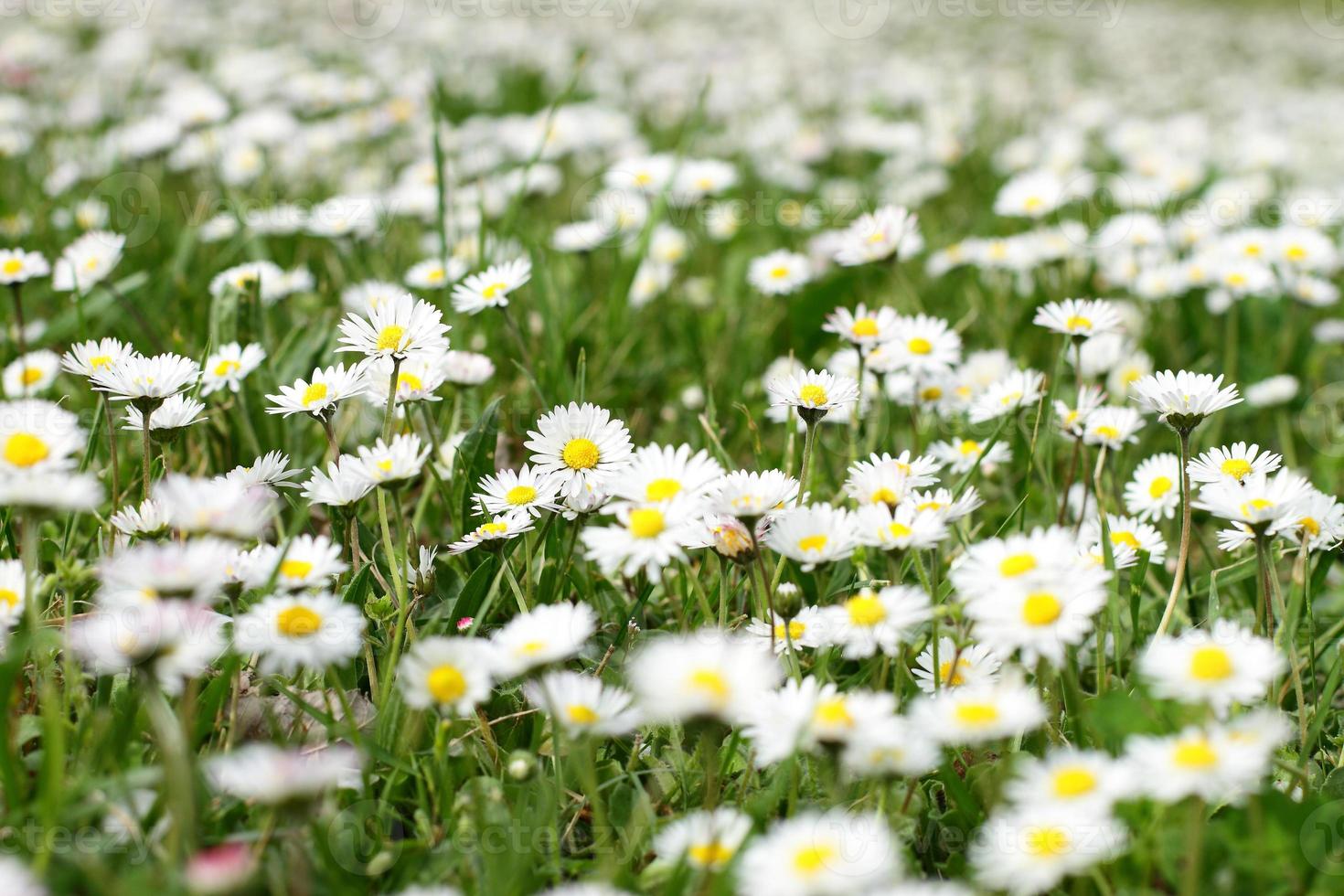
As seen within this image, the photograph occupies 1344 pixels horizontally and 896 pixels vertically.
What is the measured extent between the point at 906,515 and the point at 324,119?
399cm

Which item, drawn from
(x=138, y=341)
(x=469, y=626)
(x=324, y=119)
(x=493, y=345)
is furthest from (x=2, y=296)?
(x=324, y=119)

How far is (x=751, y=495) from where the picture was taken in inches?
53.1

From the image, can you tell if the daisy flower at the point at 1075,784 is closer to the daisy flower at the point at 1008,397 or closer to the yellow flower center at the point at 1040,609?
the yellow flower center at the point at 1040,609

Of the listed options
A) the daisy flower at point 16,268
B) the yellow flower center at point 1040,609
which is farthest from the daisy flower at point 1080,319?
the daisy flower at point 16,268

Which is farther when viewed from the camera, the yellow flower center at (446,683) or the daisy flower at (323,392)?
the daisy flower at (323,392)

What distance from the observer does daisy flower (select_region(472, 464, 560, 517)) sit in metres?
1.54

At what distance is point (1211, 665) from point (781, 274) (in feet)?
5.64

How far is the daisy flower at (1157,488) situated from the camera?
1.76m

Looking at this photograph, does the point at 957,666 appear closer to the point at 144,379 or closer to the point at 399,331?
the point at 399,331

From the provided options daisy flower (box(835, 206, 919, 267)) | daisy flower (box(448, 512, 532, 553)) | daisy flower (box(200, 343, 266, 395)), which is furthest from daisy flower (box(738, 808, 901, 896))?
daisy flower (box(835, 206, 919, 267))

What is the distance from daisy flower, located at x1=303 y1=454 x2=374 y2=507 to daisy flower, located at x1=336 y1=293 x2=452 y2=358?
0.18 metres

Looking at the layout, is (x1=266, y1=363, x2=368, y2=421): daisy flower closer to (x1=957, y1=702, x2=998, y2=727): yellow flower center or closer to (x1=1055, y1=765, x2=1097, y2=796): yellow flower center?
(x1=957, y1=702, x2=998, y2=727): yellow flower center

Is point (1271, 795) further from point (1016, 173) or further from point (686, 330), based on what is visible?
point (1016, 173)

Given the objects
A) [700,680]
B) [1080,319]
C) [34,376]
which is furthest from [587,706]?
[34,376]
